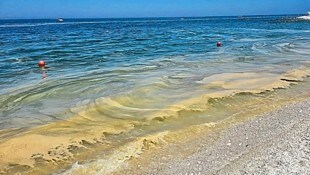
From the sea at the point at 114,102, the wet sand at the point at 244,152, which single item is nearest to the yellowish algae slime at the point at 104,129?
the sea at the point at 114,102

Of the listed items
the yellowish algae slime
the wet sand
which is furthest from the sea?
the wet sand

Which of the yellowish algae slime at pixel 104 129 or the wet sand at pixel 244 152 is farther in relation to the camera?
the yellowish algae slime at pixel 104 129

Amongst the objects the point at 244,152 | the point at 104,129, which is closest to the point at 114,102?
the point at 104,129

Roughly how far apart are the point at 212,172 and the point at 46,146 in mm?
3825

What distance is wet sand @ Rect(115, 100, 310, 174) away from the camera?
5.28 meters

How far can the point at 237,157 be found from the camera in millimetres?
5992

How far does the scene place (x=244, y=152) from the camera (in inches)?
243

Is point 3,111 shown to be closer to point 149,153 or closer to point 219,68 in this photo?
point 149,153

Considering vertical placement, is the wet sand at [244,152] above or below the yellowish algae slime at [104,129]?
above

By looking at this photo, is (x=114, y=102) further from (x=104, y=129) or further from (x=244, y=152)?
(x=244, y=152)

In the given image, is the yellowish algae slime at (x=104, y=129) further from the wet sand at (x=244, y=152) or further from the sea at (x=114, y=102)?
the wet sand at (x=244, y=152)

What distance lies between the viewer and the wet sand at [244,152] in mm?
5281

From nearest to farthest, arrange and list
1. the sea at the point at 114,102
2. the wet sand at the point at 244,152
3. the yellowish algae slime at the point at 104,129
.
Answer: the wet sand at the point at 244,152
the yellowish algae slime at the point at 104,129
the sea at the point at 114,102

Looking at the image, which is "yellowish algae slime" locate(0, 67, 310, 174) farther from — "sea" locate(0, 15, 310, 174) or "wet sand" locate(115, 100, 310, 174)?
"wet sand" locate(115, 100, 310, 174)
